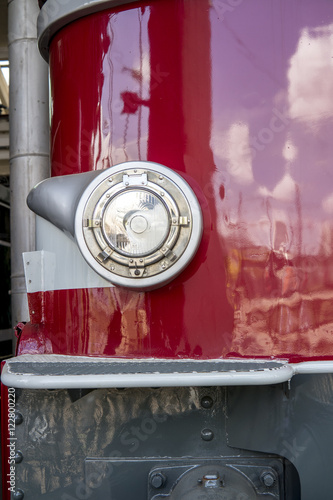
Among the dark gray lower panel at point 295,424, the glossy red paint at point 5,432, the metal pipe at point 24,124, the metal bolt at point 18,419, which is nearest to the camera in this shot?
the dark gray lower panel at point 295,424

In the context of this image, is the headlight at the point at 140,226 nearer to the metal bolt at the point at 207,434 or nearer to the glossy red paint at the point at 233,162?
the glossy red paint at the point at 233,162

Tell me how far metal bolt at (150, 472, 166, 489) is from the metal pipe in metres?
3.03

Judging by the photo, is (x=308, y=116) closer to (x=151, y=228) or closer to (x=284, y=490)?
(x=151, y=228)

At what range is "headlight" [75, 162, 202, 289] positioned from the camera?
1413 mm

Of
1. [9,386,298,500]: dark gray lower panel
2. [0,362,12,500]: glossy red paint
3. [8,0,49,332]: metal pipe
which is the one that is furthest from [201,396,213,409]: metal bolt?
[8,0,49,332]: metal pipe

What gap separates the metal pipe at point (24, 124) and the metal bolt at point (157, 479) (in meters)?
3.03

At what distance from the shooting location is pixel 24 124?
4.38 meters

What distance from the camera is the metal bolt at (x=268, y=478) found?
54.4 inches

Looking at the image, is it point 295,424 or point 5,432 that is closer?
point 295,424

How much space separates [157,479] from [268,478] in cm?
28

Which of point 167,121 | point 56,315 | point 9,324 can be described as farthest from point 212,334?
point 9,324

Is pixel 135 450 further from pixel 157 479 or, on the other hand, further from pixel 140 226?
pixel 140 226

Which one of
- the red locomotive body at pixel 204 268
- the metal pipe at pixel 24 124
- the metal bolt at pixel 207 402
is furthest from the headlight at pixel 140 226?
the metal pipe at pixel 24 124

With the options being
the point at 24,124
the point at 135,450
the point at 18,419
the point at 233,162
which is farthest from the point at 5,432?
the point at 24,124
